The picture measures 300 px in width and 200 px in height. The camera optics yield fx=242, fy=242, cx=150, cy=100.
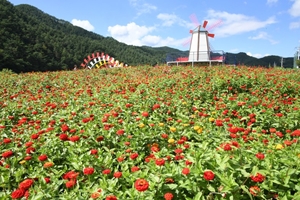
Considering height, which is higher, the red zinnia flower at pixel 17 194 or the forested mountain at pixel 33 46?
the forested mountain at pixel 33 46

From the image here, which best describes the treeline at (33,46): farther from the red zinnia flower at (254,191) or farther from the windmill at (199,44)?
the red zinnia flower at (254,191)

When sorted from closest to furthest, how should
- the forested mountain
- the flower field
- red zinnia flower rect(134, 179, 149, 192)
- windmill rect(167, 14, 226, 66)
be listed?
red zinnia flower rect(134, 179, 149, 192) < the flower field < windmill rect(167, 14, 226, 66) < the forested mountain

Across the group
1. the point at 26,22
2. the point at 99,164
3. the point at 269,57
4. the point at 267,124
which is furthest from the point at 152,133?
the point at 269,57

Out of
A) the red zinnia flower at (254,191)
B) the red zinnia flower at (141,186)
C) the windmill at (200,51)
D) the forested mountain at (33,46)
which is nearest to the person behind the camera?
the red zinnia flower at (141,186)

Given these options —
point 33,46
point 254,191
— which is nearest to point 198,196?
point 254,191

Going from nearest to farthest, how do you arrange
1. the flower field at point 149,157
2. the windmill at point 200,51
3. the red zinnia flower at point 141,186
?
the red zinnia flower at point 141,186 → the flower field at point 149,157 → the windmill at point 200,51

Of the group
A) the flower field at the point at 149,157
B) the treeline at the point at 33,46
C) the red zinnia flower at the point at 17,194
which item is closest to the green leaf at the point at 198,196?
the flower field at the point at 149,157

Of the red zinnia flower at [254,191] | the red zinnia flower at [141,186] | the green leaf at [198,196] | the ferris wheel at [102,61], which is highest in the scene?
the ferris wheel at [102,61]

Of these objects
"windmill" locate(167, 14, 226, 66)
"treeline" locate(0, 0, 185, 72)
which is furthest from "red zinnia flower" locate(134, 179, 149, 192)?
"treeline" locate(0, 0, 185, 72)

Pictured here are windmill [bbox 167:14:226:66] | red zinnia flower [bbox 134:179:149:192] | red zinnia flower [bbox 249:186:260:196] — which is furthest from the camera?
windmill [bbox 167:14:226:66]

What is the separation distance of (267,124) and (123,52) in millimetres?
77084

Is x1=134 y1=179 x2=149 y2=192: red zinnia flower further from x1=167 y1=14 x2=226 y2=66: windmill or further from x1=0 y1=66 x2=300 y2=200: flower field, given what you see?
x1=167 y1=14 x2=226 y2=66: windmill

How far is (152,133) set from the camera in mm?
3383

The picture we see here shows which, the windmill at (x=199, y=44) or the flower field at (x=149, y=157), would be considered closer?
the flower field at (x=149, y=157)
